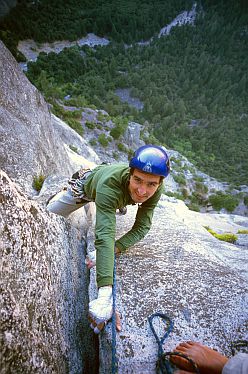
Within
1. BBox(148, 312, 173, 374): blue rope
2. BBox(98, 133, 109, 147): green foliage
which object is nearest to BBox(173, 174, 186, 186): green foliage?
BBox(98, 133, 109, 147): green foliage

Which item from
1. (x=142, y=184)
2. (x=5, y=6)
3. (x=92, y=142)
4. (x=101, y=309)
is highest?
Result: (x=5, y=6)

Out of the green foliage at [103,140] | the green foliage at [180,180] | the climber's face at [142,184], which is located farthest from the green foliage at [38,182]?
the green foliage at [180,180]

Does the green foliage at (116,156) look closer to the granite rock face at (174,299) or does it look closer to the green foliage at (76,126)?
the green foliage at (76,126)

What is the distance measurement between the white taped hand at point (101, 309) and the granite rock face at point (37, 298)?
10.3 inches

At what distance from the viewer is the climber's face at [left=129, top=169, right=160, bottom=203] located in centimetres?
266

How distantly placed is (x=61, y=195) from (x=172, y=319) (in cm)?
232

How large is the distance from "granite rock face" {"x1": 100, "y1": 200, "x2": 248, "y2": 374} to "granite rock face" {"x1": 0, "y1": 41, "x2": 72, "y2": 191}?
2564 mm

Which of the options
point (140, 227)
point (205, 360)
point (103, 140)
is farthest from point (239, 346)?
point (103, 140)

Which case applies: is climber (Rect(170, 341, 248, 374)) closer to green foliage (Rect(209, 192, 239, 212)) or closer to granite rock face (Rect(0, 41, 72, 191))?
granite rock face (Rect(0, 41, 72, 191))

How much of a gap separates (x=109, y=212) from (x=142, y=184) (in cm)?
50

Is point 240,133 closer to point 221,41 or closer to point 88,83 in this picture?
point 88,83

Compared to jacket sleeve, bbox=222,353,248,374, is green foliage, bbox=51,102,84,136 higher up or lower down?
lower down

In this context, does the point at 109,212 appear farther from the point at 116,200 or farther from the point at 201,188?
the point at 201,188

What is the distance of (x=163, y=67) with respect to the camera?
10350 cm
